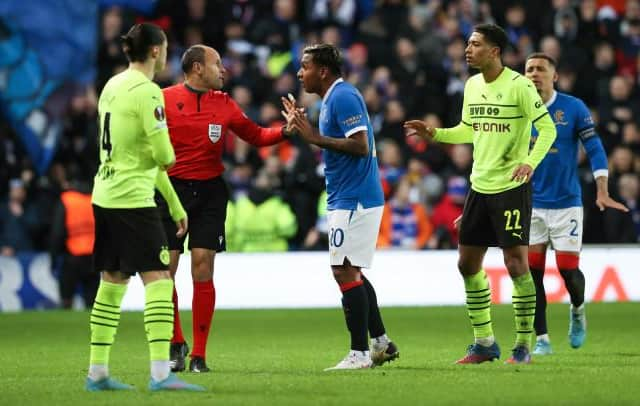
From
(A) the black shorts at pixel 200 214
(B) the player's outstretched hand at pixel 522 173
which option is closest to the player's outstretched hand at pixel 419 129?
(B) the player's outstretched hand at pixel 522 173

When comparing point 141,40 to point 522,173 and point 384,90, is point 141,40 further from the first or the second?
point 384,90

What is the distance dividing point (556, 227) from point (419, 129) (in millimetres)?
1923

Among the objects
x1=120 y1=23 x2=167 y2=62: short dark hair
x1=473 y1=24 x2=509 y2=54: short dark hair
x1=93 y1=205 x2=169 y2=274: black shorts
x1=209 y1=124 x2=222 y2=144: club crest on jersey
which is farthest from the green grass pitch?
x1=473 y1=24 x2=509 y2=54: short dark hair

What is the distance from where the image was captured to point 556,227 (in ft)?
38.8

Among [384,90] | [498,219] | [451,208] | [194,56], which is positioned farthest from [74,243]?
[498,219]

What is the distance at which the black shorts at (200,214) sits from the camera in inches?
392

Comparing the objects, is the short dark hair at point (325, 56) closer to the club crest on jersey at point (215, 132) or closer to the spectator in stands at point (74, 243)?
the club crest on jersey at point (215, 132)

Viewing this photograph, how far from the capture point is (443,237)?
1858cm

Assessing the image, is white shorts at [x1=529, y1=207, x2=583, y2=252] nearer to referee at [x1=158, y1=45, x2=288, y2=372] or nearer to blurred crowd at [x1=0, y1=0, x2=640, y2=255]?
referee at [x1=158, y1=45, x2=288, y2=372]

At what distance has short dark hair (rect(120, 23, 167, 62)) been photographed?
829 cm

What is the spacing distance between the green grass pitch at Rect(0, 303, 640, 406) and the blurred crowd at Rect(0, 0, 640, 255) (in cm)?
274

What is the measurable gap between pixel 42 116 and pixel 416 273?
6364mm

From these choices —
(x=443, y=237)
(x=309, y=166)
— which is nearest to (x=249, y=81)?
(x=309, y=166)

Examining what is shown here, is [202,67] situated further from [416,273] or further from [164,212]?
[416,273]
